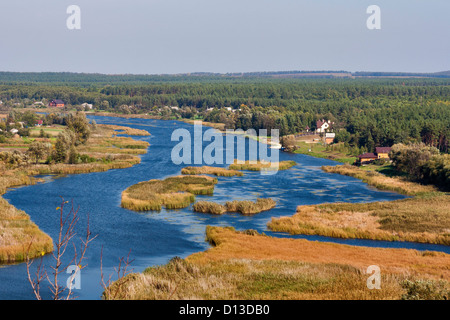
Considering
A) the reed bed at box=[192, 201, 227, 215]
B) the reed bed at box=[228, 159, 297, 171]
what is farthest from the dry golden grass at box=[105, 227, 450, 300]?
the reed bed at box=[228, 159, 297, 171]

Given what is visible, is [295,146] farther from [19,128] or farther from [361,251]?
[361,251]

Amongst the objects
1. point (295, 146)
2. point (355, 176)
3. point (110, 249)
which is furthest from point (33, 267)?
point (295, 146)

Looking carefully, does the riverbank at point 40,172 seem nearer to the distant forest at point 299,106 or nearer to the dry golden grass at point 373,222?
the dry golden grass at point 373,222

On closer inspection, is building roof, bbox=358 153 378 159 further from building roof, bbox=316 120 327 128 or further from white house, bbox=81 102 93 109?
white house, bbox=81 102 93 109

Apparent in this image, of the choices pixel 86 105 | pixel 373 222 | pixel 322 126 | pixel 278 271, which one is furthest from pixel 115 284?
pixel 86 105

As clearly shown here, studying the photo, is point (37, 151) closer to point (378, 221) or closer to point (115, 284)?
point (378, 221)

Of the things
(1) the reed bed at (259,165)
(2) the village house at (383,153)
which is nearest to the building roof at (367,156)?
(2) the village house at (383,153)
